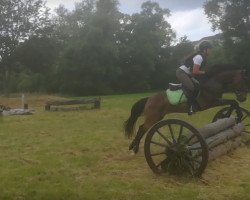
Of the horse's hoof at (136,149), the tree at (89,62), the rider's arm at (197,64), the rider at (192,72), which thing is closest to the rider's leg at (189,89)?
the rider at (192,72)

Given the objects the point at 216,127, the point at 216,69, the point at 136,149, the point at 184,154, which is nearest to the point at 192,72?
the point at 216,69

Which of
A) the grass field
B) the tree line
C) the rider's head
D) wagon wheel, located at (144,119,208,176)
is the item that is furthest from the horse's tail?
the tree line

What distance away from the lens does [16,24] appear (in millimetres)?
43062

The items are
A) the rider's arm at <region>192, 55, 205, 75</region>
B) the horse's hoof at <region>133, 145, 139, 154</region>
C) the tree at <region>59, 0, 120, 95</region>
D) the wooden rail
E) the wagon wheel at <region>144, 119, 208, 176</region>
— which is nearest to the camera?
the wagon wheel at <region>144, 119, 208, 176</region>

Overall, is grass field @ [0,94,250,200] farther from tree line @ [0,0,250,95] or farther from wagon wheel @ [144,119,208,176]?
tree line @ [0,0,250,95]

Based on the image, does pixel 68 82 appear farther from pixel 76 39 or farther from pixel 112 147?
pixel 112 147

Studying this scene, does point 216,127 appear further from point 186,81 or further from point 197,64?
point 197,64

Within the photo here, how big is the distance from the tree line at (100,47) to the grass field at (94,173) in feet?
96.2

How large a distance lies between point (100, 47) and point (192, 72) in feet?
135

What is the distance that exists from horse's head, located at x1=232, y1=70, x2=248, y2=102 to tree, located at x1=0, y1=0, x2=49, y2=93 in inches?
1353

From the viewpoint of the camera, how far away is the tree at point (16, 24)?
41438 millimetres

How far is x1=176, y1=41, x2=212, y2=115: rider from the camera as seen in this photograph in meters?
9.13

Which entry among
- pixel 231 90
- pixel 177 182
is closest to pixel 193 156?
pixel 177 182

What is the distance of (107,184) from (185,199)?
1.51 metres
